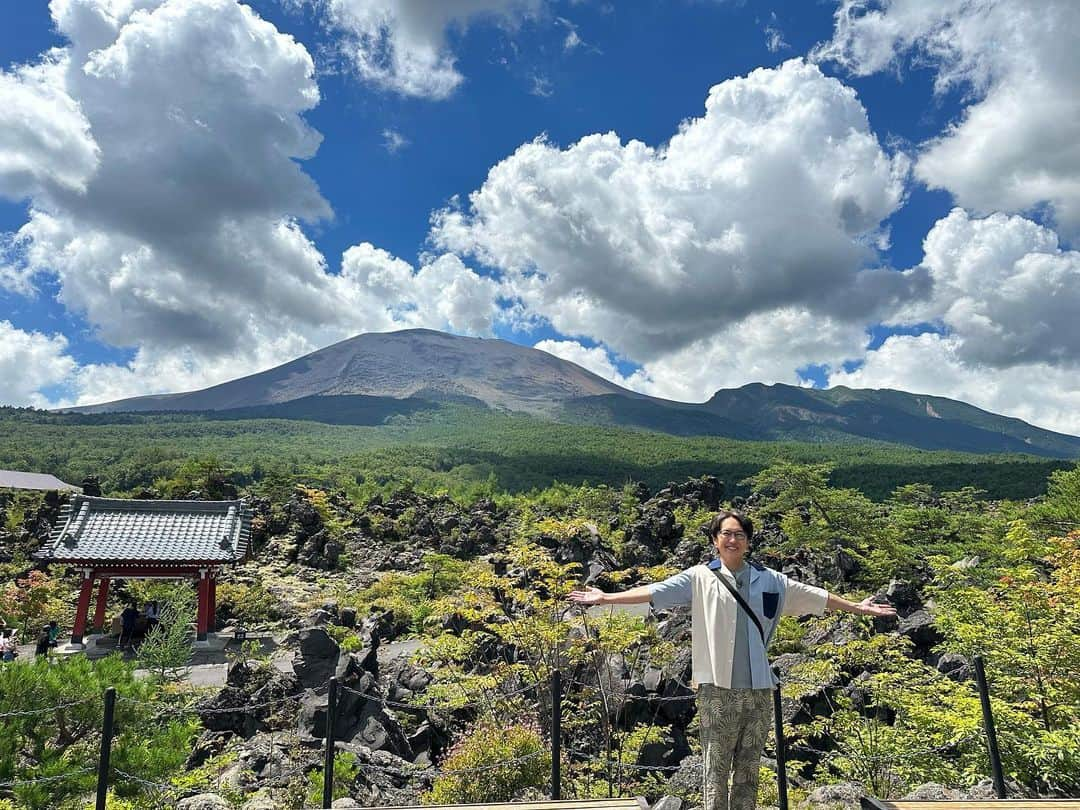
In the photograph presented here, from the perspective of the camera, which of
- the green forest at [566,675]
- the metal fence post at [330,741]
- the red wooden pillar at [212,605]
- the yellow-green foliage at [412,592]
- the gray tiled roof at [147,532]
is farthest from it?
the yellow-green foliage at [412,592]

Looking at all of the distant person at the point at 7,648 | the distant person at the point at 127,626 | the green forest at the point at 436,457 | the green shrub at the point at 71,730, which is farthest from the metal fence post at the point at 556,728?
the green forest at the point at 436,457

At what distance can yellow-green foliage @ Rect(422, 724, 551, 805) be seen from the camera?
5285mm

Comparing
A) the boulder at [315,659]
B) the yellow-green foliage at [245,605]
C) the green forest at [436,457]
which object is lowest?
the yellow-green foliage at [245,605]

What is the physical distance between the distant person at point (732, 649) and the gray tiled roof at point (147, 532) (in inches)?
657

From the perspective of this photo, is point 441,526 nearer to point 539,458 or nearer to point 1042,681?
point 1042,681

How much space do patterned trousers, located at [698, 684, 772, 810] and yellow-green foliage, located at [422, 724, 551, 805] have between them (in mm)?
2537

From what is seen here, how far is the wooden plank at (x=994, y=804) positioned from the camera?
3379mm

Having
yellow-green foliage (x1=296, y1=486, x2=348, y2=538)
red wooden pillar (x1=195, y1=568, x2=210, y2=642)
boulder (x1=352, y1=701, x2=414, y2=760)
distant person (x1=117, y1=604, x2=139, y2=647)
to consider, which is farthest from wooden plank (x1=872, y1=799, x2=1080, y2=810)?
yellow-green foliage (x1=296, y1=486, x2=348, y2=538)

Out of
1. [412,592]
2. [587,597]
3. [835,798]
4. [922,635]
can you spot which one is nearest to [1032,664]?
[835,798]

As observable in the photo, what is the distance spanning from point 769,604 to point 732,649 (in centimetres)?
29

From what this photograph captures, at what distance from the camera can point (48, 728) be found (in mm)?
5621

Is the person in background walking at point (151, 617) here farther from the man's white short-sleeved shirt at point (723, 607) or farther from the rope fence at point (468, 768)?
the man's white short-sleeved shirt at point (723, 607)

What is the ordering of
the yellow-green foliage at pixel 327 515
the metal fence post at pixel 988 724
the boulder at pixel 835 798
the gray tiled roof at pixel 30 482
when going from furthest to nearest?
the gray tiled roof at pixel 30 482 → the yellow-green foliage at pixel 327 515 → the boulder at pixel 835 798 → the metal fence post at pixel 988 724

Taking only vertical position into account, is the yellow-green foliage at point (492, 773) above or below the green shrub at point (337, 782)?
above
